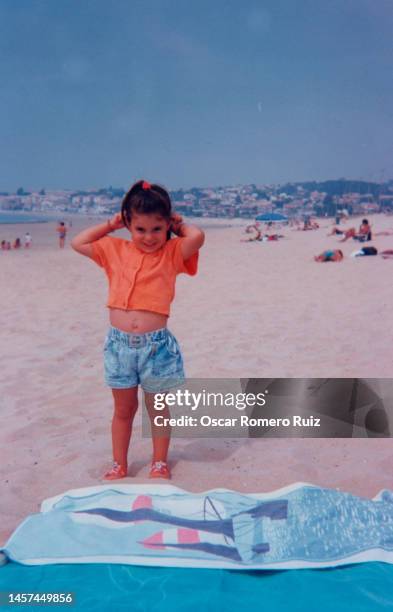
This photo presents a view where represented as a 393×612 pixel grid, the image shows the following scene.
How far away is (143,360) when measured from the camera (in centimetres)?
233

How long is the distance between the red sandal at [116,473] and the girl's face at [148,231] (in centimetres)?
94

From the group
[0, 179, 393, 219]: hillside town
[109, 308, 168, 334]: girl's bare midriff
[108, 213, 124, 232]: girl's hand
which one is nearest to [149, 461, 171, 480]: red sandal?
[109, 308, 168, 334]: girl's bare midriff

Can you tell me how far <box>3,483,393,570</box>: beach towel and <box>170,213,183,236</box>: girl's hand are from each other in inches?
40.1

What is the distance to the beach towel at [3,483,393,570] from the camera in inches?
73.2

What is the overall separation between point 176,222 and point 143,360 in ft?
1.85

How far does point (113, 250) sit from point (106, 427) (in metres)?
1.13

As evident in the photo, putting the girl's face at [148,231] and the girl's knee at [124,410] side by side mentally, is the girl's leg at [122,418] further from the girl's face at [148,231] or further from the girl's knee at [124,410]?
the girl's face at [148,231]

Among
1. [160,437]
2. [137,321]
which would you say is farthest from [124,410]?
[137,321]

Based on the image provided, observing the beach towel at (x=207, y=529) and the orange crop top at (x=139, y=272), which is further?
the orange crop top at (x=139, y=272)

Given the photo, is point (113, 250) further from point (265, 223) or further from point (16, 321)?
point (265, 223)

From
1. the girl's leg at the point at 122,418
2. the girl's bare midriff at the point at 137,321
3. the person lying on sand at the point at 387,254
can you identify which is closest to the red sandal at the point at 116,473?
the girl's leg at the point at 122,418

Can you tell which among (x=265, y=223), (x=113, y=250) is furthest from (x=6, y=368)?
(x=265, y=223)

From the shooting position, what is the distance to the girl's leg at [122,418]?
7.95 ft

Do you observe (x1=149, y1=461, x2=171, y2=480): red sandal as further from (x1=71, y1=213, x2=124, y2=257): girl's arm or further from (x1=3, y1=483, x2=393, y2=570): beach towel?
(x1=71, y1=213, x2=124, y2=257): girl's arm
